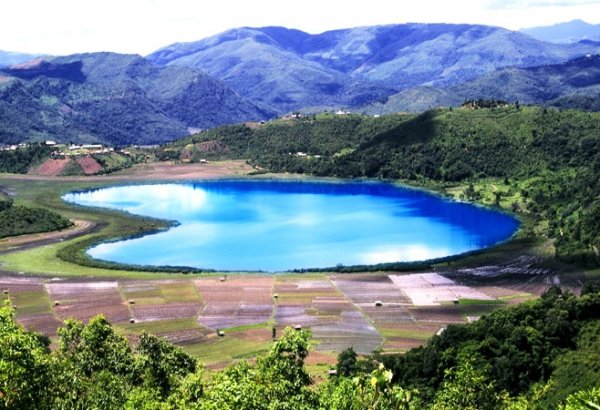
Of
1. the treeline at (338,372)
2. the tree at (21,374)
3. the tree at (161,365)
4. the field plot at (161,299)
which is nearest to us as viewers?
the tree at (21,374)

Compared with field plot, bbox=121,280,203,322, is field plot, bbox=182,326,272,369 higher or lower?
lower

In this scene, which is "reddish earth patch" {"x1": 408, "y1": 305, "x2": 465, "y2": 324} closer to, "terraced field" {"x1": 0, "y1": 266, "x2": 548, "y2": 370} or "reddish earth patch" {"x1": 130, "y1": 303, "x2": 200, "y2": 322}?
"terraced field" {"x1": 0, "y1": 266, "x2": 548, "y2": 370}

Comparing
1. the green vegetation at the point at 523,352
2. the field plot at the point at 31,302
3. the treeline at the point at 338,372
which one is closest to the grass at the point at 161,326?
the field plot at the point at 31,302

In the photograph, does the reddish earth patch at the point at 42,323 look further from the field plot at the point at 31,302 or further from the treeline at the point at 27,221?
the treeline at the point at 27,221

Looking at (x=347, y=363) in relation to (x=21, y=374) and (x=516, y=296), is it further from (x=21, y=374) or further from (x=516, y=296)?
(x=21, y=374)

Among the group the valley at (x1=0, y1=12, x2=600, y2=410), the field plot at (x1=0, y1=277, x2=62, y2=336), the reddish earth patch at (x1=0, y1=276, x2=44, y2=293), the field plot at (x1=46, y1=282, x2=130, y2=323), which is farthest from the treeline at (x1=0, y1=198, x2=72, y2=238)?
the field plot at (x1=46, y1=282, x2=130, y2=323)
